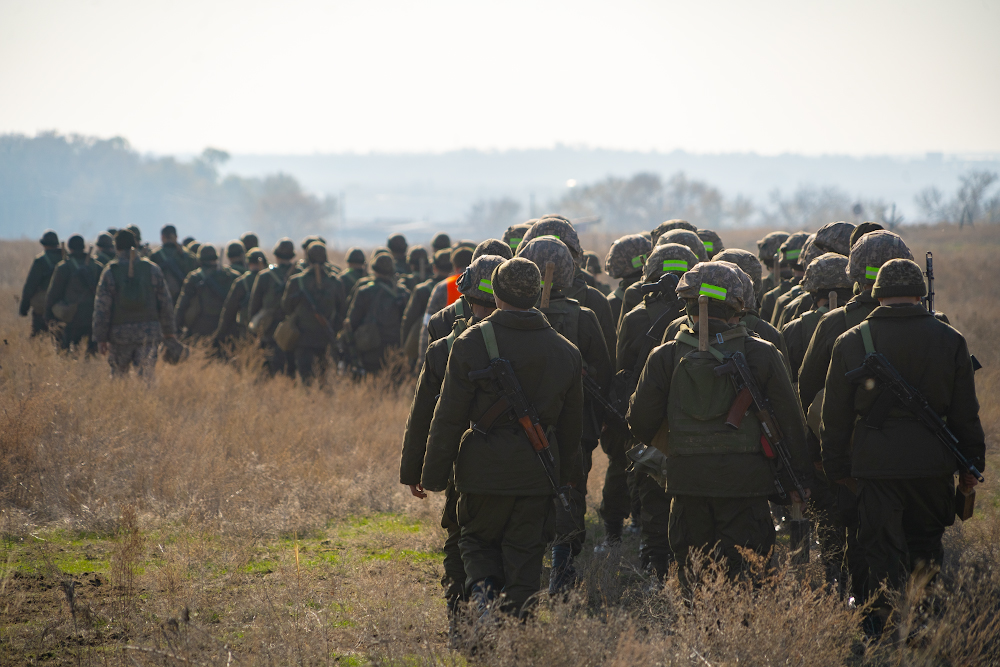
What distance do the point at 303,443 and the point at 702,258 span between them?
3.93m

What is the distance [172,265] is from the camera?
39.7ft

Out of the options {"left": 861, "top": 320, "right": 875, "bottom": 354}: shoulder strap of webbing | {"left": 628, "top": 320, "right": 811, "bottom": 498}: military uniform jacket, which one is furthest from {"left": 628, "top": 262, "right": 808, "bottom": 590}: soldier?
{"left": 861, "top": 320, "right": 875, "bottom": 354}: shoulder strap of webbing

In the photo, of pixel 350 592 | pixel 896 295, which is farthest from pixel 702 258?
pixel 350 592

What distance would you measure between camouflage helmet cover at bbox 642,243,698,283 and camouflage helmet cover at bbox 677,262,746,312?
1.03 m

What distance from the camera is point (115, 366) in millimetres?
8680

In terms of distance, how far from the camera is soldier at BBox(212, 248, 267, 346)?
1069 cm

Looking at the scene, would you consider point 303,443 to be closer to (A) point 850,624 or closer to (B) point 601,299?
(B) point 601,299

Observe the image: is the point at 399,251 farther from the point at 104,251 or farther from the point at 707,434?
the point at 707,434

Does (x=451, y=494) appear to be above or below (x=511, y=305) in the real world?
below

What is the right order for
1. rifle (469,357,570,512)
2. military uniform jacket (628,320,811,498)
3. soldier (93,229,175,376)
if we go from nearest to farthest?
rifle (469,357,570,512), military uniform jacket (628,320,811,498), soldier (93,229,175,376)

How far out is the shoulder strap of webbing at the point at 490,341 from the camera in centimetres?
369

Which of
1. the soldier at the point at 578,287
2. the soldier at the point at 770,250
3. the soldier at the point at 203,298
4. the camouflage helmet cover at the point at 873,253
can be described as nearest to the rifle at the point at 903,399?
the camouflage helmet cover at the point at 873,253

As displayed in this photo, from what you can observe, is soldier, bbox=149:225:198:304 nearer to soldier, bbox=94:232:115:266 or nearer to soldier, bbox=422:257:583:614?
soldier, bbox=94:232:115:266

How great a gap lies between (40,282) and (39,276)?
0.13m
